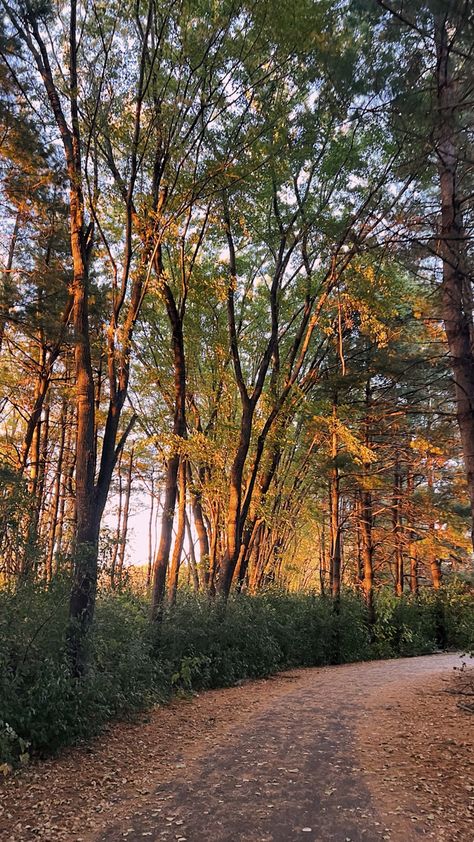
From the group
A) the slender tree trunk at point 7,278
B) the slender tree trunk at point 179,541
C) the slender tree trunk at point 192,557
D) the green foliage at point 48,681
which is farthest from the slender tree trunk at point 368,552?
the slender tree trunk at point 7,278

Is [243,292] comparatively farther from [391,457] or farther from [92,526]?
[92,526]

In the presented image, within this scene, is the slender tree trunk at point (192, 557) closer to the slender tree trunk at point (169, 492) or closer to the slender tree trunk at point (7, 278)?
the slender tree trunk at point (169, 492)

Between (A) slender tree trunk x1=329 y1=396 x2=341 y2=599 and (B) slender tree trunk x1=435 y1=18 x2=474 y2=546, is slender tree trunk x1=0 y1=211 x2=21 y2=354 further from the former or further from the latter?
(A) slender tree trunk x1=329 y1=396 x2=341 y2=599

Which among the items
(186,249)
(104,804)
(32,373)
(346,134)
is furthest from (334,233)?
(104,804)

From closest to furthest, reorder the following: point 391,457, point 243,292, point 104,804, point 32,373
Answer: point 104,804 < point 32,373 < point 243,292 < point 391,457

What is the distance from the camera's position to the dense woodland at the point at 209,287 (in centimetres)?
487

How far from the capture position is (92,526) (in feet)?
18.6

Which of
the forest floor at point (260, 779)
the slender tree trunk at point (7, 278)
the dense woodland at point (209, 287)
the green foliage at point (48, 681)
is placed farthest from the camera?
the slender tree trunk at point (7, 278)

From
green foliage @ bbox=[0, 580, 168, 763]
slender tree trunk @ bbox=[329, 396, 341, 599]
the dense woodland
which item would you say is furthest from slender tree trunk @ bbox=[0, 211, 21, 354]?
slender tree trunk @ bbox=[329, 396, 341, 599]

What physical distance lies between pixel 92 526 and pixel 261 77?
256 inches

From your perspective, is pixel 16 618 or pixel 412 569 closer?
pixel 16 618

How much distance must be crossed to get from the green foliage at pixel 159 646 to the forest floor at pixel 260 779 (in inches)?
11.2

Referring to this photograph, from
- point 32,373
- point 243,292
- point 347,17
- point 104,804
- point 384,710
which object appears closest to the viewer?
point 104,804

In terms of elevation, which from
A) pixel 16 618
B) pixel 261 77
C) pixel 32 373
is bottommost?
pixel 16 618
